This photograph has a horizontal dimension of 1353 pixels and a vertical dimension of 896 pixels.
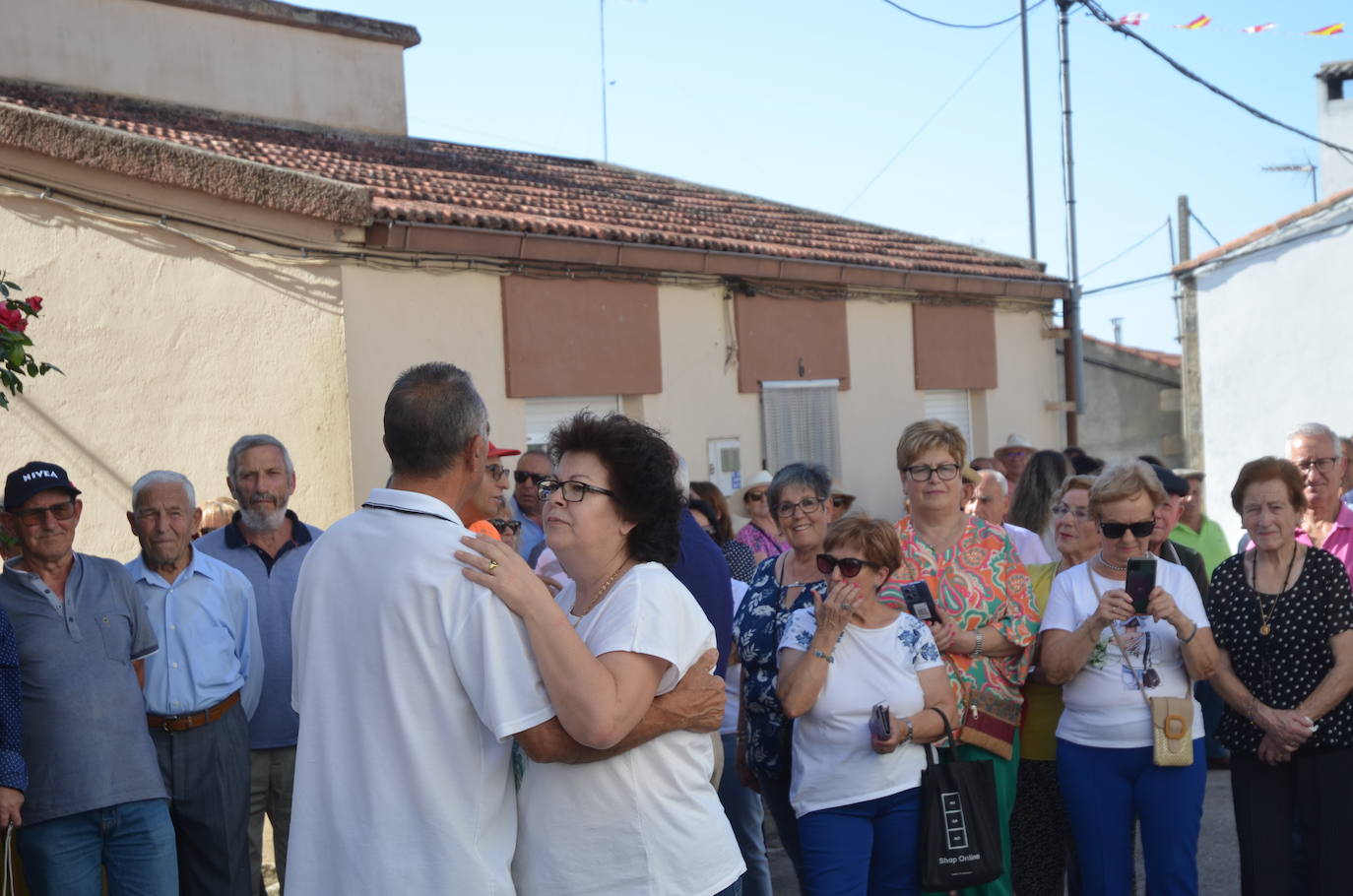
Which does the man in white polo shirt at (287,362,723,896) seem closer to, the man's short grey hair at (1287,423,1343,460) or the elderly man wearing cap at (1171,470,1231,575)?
the man's short grey hair at (1287,423,1343,460)

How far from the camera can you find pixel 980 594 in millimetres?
4980

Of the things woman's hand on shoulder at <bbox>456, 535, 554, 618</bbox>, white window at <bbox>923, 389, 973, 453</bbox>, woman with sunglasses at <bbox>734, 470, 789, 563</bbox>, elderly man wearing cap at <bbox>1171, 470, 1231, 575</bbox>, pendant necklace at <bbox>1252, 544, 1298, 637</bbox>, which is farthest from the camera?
Result: white window at <bbox>923, 389, 973, 453</bbox>

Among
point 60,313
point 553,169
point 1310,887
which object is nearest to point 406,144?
point 553,169

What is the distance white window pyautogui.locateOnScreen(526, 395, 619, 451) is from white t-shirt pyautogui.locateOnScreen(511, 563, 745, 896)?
6.19 meters

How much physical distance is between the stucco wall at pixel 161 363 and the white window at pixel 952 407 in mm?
7118

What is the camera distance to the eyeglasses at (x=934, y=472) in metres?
5.09

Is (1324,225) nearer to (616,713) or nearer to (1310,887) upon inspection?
(1310,887)

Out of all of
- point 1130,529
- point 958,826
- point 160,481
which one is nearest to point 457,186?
point 160,481

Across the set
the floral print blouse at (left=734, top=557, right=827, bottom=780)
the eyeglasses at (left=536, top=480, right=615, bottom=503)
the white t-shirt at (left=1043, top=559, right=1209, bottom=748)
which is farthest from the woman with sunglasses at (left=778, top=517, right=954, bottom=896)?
the eyeglasses at (left=536, top=480, right=615, bottom=503)

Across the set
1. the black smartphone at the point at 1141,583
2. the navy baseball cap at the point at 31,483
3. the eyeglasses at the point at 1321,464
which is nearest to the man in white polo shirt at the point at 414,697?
the navy baseball cap at the point at 31,483

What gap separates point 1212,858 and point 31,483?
5584mm

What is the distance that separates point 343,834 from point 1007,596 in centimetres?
305

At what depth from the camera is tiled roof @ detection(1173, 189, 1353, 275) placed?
1589 centimetres

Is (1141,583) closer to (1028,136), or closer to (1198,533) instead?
(1198,533)
